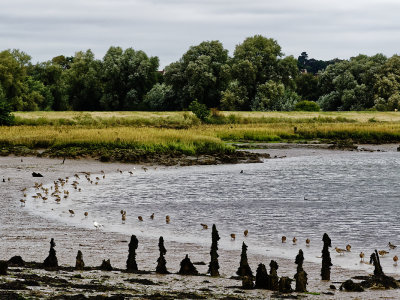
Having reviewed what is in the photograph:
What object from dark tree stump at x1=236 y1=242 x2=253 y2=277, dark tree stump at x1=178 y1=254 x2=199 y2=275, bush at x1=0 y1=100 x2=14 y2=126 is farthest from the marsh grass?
dark tree stump at x1=236 y1=242 x2=253 y2=277

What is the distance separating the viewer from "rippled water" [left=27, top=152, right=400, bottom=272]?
70.1ft

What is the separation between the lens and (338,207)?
1164 inches

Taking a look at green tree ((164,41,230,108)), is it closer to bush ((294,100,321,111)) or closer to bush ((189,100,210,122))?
bush ((294,100,321,111))

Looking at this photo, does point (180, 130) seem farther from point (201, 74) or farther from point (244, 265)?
point (201, 74)

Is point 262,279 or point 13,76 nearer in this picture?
point 262,279

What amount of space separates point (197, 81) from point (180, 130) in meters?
51.6

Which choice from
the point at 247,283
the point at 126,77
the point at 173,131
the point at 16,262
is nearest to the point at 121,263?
the point at 16,262

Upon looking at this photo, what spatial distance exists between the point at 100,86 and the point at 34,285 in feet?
387

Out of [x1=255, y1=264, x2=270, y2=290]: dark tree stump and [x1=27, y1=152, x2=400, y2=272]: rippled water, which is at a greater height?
[x1=255, y1=264, x2=270, y2=290]: dark tree stump

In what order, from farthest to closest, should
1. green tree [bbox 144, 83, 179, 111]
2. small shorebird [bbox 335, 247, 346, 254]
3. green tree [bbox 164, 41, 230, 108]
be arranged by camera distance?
green tree [bbox 144, 83, 179, 111] → green tree [bbox 164, 41, 230, 108] → small shorebird [bbox 335, 247, 346, 254]

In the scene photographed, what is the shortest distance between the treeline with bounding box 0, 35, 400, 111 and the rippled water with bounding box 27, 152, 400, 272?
6790 cm

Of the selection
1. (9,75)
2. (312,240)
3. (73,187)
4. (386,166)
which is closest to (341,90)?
(9,75)

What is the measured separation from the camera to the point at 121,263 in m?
16.3

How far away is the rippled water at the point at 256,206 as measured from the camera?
70.1ft
